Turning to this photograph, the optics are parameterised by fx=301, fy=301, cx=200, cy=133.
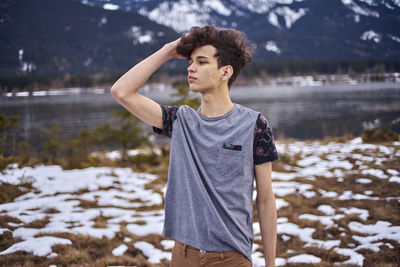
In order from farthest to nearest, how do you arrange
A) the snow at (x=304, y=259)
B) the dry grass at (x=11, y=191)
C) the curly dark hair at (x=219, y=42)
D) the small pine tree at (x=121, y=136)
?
→ 1. the small pine tree at (x=121, y=136)
2. the dry grass at (x=11, y=191)
3. the snow at (x=304, y=259)
4. the curly dark hair at (x=219, y=42)

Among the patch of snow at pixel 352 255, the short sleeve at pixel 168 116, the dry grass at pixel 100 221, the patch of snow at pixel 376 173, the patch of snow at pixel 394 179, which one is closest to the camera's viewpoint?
the short sleeve at pixel 168 116

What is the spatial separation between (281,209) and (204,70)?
495cm

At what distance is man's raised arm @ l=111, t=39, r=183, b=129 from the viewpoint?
1.72 metres

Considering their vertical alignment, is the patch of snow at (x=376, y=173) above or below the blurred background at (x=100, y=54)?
below

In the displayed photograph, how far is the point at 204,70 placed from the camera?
1.67 m

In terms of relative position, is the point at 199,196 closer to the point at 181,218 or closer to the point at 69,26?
the point at 181,218

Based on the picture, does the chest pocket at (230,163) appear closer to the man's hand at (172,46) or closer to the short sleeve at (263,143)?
the short sleeve at (263,143)

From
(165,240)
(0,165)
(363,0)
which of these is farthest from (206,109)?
(363,0)

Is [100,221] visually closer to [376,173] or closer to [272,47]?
[376,173]

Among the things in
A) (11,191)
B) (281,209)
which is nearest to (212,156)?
(281,209)

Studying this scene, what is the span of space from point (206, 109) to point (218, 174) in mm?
397

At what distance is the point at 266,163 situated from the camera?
1.65 metres

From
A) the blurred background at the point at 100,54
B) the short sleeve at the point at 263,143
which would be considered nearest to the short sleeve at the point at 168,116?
the short sleeve at the point at 263,143

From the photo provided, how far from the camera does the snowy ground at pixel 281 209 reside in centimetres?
424
